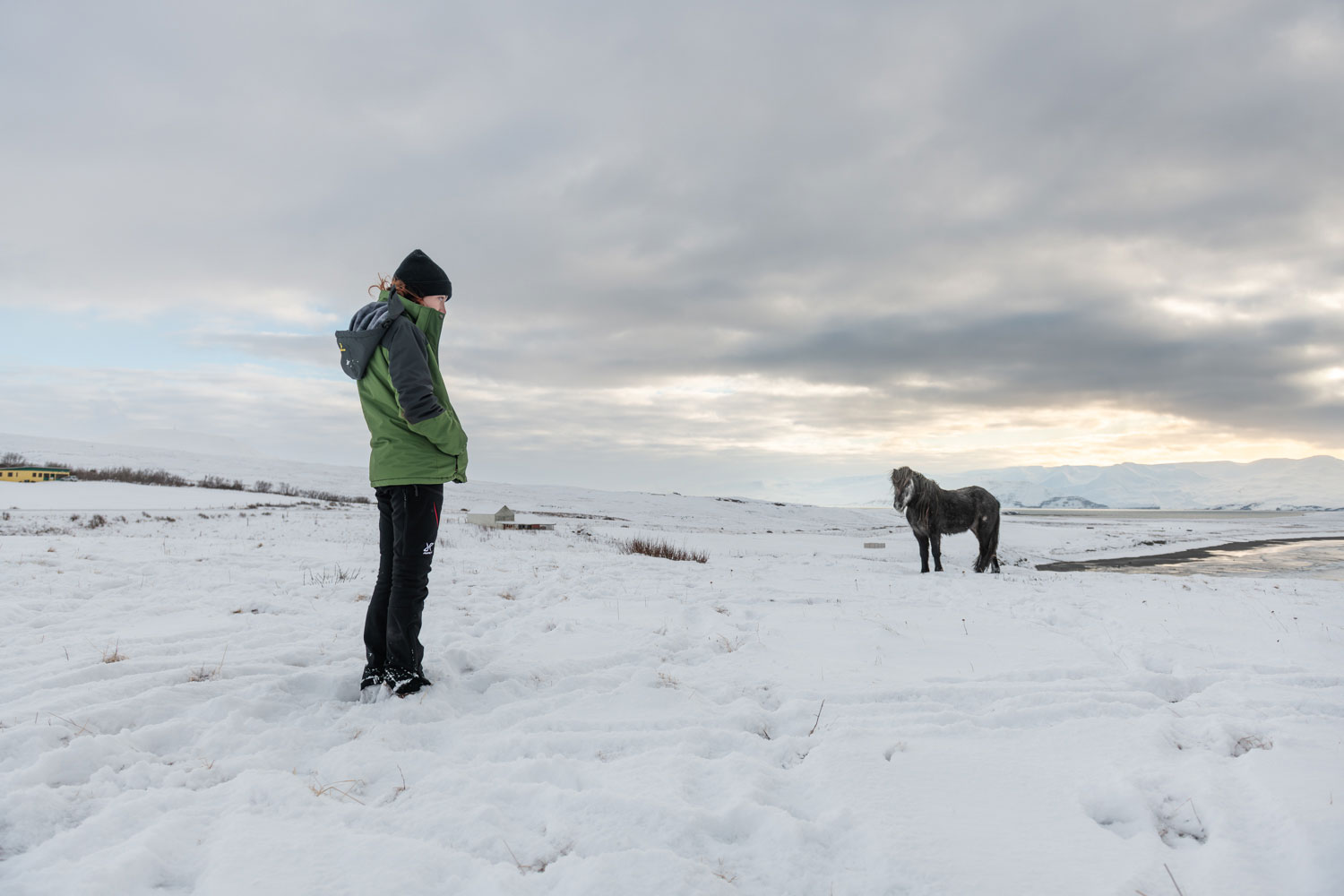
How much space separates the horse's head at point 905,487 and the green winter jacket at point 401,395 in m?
9.29

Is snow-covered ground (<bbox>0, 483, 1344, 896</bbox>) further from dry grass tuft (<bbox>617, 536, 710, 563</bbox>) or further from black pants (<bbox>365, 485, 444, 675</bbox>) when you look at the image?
dry grass tuft (<bbox>617, 536, 710, 563</bbox>)

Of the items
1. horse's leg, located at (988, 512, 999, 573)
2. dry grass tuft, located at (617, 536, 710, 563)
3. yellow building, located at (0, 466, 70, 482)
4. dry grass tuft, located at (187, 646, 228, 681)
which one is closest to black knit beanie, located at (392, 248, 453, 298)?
dry grass tuft, located at (187, 646, 228, 681)

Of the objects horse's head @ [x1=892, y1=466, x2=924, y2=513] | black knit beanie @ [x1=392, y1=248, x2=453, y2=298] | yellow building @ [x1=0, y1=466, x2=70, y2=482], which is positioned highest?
black knit beanie @ [x1=392, y1=248, x2=453, y2=298]

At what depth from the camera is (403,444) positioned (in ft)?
12.7

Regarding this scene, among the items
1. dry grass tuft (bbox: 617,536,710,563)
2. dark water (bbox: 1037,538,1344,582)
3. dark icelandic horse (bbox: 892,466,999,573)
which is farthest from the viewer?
dark water (bbox: 1037,538,1344,582)

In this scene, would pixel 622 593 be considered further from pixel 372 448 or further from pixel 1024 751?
pixel 1024 751

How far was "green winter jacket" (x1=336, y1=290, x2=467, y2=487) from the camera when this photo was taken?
3.71 metres

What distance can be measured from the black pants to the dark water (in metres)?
15.4

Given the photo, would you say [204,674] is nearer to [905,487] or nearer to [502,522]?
[905,487]

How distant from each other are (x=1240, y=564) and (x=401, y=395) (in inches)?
811

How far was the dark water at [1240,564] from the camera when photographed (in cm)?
1423

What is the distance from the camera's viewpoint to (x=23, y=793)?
2.51 meters

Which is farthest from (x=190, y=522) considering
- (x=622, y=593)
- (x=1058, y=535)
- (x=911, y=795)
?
(x=1058, y=535)

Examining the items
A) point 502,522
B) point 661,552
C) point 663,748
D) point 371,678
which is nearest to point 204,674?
point 371,678
